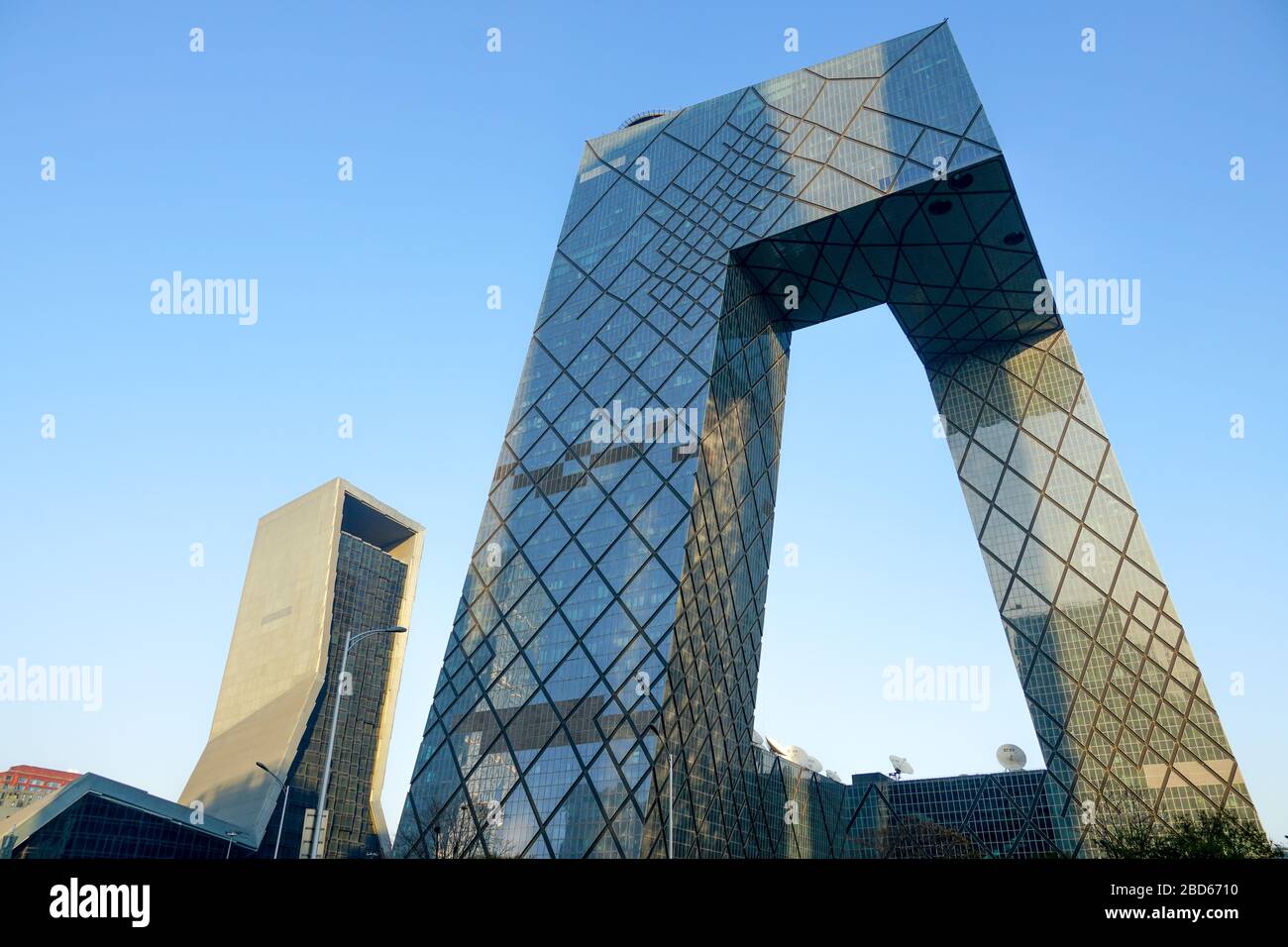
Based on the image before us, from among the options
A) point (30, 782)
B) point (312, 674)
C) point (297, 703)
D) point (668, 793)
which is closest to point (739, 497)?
point (668, 793)

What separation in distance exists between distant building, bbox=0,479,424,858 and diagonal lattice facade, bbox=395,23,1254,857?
30574mm

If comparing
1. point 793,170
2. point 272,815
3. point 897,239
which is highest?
point 793,170

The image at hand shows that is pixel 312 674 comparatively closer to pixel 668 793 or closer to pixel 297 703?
pixel 297 703

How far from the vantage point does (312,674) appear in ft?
296

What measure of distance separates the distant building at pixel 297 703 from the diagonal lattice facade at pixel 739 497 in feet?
100

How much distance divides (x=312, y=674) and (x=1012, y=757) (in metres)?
63.3

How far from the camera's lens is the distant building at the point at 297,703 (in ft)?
242

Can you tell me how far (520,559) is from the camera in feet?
193

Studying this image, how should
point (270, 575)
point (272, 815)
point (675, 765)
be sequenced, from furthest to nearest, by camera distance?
point (270, 575) < point (272, 815) < point (675, 765)

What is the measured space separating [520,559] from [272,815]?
1720 inches

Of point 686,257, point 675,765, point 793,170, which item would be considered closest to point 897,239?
point 793,170
